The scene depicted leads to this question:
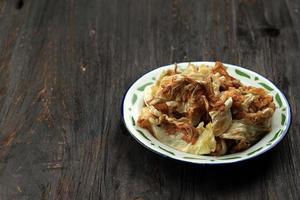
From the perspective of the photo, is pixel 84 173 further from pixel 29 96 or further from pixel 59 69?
pixel 59 69

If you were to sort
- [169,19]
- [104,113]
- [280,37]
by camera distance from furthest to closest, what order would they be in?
[169,19], [280,37], [104,113]

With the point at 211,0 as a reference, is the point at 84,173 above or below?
above

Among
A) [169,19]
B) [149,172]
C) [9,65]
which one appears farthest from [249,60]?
[9,65]

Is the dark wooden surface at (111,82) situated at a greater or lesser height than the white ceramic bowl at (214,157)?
lesser

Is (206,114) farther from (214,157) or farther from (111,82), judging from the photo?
(111,82)

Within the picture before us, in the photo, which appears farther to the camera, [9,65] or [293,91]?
[9,65]

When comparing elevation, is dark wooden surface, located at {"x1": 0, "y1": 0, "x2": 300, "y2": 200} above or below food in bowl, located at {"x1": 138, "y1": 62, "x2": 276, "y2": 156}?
below
